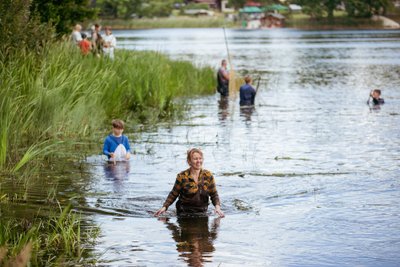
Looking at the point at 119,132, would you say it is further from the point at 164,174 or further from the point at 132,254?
the point at 132,254

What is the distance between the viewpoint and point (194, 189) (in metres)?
11.7

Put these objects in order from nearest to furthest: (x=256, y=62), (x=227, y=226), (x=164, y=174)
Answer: (x=227, y=226) → (x=164, y=174) → (x=256, y=62)

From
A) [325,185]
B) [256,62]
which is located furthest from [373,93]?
[256,62]

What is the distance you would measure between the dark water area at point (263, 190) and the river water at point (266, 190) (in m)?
0.02

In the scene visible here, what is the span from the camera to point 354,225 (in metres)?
11.8

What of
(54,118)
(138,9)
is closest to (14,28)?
(54,118)

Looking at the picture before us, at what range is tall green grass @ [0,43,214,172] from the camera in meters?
15.0

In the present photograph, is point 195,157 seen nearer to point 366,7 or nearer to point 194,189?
point 194,189

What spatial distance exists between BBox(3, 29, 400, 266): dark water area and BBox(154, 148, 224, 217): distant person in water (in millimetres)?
190

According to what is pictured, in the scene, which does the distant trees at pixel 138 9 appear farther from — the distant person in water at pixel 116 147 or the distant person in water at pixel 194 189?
the distant person in water at pixel 194 189

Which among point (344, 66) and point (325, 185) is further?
point (344, 66)

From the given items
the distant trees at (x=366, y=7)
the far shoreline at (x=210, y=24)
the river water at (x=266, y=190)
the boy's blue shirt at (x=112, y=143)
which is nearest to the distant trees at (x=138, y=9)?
the far shoreline at (x=210, y=24)

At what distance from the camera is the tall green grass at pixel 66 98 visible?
15.0 meters

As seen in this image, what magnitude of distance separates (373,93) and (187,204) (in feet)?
62.1
